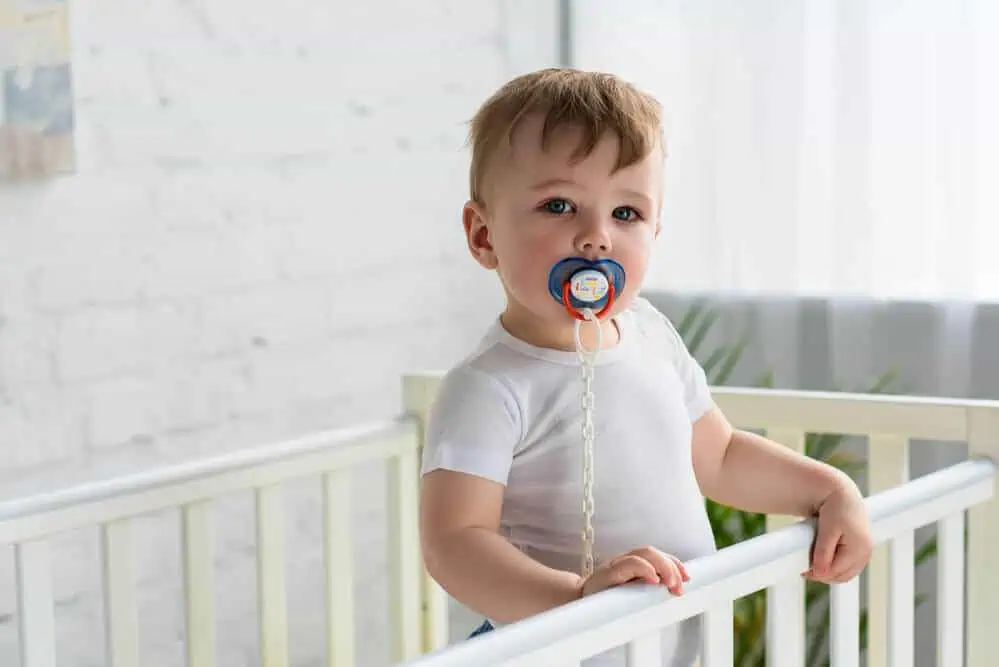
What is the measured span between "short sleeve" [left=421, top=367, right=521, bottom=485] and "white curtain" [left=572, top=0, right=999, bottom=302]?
40.3 inches

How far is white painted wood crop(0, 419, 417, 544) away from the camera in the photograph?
1.25 meters

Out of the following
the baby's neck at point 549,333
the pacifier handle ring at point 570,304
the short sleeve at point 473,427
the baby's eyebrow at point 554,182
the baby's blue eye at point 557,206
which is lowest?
the short sleeve at point 473,427

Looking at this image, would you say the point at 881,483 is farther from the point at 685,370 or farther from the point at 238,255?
the point at 238,255

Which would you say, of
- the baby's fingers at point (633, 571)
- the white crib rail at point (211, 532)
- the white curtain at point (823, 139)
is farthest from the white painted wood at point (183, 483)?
the white curtain at point (823, 139)

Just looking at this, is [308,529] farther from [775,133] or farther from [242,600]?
[775,133]

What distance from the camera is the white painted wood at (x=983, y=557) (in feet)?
4.70

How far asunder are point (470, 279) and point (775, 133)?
489 mm

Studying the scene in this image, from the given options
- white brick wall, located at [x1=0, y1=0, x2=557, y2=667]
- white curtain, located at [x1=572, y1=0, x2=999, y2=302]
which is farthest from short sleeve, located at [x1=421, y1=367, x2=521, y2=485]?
white curtain, located at [x1=572, y1=0, x2=999, y2=302]

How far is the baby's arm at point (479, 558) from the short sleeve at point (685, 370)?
0.26 m

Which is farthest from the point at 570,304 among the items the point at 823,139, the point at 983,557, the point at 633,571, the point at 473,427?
the point at 823,139

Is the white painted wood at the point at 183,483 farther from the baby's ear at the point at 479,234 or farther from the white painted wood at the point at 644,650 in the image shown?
the white painted wood at the point at 644,650

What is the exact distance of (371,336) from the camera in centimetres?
210

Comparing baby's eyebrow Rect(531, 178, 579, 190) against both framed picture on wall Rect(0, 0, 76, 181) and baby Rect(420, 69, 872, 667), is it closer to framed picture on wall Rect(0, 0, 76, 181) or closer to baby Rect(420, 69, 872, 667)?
baby Rect(420, 69, 872, 667)

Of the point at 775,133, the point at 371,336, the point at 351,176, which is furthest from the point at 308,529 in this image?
the point at 775,133
